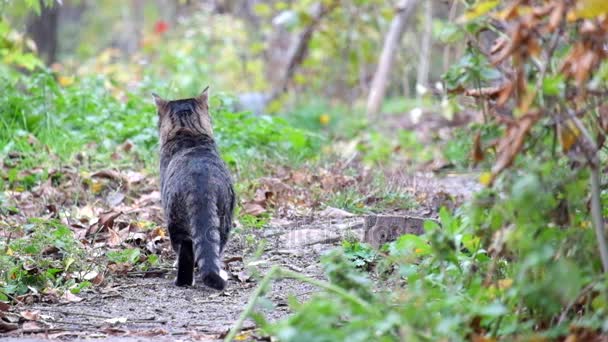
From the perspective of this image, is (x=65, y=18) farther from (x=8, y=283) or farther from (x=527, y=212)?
(x=527, y=212)

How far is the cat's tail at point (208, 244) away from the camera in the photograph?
4.39 metres

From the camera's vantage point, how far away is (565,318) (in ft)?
10.5

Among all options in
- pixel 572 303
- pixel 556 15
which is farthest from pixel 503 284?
pixel 556 15

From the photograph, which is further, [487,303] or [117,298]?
[117,298]

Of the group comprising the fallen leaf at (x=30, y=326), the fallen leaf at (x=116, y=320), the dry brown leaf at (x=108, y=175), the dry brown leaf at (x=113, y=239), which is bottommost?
the fallen leaf at (x=116, y=320)

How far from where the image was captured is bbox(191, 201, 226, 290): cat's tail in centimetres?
439

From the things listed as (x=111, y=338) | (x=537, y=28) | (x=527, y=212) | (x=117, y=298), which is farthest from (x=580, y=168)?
(x=117, y=298)

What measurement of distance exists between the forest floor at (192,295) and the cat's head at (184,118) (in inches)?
25.0

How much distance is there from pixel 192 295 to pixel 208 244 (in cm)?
31

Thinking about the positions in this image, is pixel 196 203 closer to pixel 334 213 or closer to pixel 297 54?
pixel 334 213

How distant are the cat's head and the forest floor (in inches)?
25.0

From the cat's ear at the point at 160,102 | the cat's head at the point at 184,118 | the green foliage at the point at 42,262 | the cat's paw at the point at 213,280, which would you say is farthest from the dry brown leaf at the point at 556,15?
the cat's ear at the point at 160,102

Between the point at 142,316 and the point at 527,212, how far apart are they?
1.96 metres

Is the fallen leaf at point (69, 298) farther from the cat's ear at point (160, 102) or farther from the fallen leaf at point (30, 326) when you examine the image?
the cat's ear at point (160, 102)
